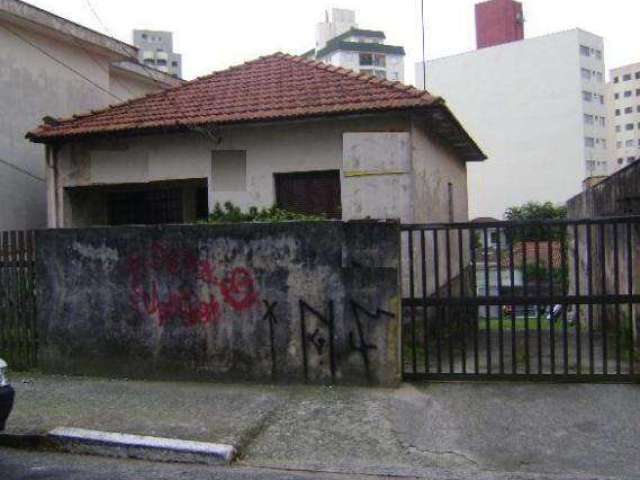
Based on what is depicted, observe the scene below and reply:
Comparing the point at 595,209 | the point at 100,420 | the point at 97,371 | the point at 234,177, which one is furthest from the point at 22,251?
the point at 595,209

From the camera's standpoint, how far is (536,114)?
5747 cm

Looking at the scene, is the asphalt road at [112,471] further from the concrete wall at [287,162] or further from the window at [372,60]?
the window at [372,60]

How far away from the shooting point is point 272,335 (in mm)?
7059

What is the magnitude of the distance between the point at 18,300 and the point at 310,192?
4723 mm

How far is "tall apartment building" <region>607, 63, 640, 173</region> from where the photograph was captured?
8826cm

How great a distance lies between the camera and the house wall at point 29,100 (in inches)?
484

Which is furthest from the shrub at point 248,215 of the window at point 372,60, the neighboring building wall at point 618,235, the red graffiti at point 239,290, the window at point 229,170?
the window at point 372,60

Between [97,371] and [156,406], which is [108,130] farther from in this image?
[156,406]

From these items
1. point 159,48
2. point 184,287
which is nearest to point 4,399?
point 184,287

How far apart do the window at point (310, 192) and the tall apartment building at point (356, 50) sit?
70.4 meters

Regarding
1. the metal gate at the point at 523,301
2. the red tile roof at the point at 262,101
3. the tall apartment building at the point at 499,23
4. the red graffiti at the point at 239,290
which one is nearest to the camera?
the metal gate at the point at 523,301

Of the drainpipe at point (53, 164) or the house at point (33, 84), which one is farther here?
the house at point (33, 84)

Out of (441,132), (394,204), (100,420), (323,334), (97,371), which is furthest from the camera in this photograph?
(441,132)

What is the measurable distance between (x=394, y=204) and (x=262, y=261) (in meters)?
3.37
